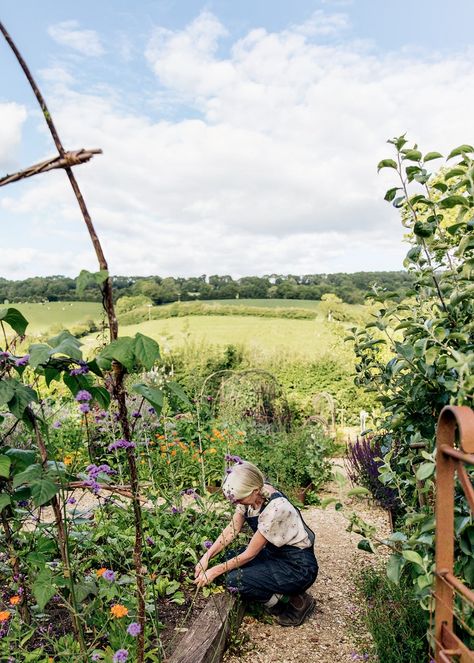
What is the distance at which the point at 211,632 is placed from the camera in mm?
2535

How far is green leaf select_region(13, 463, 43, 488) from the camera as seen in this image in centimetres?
186

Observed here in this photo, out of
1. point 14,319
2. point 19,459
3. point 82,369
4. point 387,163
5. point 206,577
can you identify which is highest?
point 387,163

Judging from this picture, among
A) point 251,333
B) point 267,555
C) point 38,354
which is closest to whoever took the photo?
point 38,354

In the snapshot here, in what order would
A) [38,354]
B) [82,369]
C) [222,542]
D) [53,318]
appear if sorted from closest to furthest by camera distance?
[38,354], [82,369], [222,542], [53,318]

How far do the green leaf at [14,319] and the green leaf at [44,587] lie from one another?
35.1 inches

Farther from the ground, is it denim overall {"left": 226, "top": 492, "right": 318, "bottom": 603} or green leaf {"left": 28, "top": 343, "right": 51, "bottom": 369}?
green leaf {"left": 28, "top": 343, "right": 51, "bottom": 369}

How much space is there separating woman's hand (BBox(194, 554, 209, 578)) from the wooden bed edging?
0.14m

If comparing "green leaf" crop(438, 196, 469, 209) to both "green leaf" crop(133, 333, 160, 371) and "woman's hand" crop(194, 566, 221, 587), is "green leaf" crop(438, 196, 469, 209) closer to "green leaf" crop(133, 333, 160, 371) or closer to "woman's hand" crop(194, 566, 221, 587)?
"green leaf" crop(133, 333, 160, 371)

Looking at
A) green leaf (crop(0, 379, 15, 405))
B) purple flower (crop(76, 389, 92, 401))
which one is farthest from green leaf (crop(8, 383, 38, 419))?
purple flower (crop(76, 389, 92, 401))

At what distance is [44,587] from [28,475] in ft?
1.55

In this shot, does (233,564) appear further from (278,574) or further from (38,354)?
(38,354)

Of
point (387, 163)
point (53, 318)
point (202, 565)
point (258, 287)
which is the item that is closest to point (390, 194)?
point (387, 163)

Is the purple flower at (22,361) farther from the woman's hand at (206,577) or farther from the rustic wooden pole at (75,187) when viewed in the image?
the woman's hand at (206,577)

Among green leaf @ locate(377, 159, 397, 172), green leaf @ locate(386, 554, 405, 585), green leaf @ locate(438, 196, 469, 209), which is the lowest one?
green leaf @ locate(386, 554, 405, 585)
